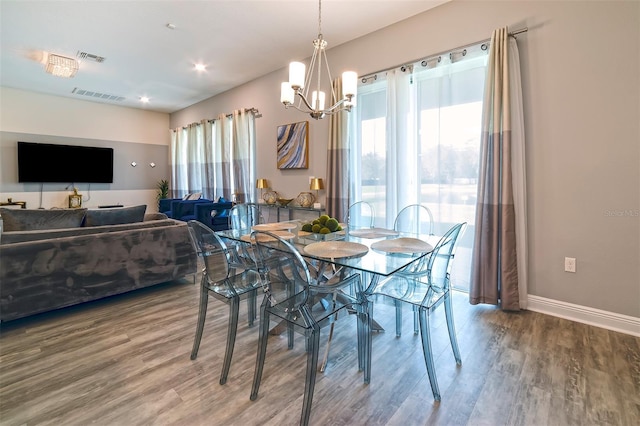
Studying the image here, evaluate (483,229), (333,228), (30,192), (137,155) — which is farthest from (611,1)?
(30,192)

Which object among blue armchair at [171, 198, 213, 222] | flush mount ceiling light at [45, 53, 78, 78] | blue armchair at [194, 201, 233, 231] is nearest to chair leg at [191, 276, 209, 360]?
blue armchair at [194, 201, 233, 231]

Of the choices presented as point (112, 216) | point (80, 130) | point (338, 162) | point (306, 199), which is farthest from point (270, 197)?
point (80, 130)

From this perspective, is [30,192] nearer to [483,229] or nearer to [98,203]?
[98,203]

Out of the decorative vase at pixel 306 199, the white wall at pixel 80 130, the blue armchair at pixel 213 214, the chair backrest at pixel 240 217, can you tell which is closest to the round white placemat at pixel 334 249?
the chair backrest at pixel 240 217

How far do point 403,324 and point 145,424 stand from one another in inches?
70.9

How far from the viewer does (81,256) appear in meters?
2.62

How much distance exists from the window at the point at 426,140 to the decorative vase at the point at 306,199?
84 cm

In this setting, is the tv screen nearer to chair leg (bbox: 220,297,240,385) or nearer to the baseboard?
chair leg (bbox: 220,297,240,385)

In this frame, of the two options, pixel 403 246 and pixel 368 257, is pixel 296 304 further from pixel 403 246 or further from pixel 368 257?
pixel 403 246

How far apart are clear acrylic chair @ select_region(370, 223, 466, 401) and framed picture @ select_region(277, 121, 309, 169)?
2.80m

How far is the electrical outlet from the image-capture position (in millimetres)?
2498

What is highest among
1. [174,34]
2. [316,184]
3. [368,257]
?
[174,34]

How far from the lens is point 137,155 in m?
7.46

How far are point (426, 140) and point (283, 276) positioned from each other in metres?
2.34
